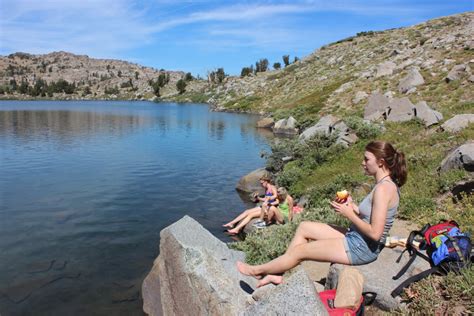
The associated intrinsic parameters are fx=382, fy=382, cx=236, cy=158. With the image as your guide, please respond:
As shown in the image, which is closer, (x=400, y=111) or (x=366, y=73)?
(x=400, y=111)

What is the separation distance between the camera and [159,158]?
3170 centimetres

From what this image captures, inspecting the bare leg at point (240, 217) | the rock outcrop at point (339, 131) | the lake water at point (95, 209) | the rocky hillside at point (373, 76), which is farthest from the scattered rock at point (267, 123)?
the bare leg at point (240, 217)

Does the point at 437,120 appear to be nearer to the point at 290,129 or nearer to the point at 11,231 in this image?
the point at 11,231

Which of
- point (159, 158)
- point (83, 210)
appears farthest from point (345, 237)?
point (159, 158)

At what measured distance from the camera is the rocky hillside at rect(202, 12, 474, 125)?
104ft

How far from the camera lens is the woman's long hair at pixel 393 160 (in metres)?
6.45

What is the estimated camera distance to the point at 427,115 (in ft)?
69.5

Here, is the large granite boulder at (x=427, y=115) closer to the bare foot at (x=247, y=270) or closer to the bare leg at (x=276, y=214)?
the bare leg at (x=276, y=214)

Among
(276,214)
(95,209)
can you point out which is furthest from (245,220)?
(95,209)

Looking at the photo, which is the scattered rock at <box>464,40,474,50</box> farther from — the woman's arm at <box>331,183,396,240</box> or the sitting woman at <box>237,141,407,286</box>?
the woman's arm at <box>331,183,396,240</box>

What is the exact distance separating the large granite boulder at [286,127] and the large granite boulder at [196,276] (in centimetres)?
4268

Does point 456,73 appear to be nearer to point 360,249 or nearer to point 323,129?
point 323,129

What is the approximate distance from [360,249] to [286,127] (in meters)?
45.6

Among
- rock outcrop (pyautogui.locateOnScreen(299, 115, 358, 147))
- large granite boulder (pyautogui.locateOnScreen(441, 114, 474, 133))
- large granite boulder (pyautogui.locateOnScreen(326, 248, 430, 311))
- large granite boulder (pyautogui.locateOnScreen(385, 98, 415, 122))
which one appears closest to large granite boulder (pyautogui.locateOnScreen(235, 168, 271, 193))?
rock outcrop (pyautogui.locateOnScreen(299, 115, 358, 147))
